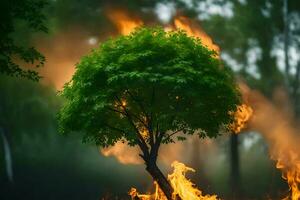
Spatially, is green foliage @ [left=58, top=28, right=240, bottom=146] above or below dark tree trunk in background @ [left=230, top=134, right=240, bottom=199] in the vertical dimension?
below

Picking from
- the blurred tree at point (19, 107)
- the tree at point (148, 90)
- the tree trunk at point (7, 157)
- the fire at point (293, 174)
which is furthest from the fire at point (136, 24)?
the tree trunk at point (7, 157)

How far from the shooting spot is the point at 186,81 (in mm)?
17234

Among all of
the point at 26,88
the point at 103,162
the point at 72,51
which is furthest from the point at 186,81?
the point at 103,162

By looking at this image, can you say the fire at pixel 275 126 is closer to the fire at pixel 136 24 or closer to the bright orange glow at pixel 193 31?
the fire at pixel 136 24

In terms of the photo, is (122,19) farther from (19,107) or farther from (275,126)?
(275,126)

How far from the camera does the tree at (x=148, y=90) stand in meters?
17.7

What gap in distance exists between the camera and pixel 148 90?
1878 cm

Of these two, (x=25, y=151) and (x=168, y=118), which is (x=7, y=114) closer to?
(x=25, y=151)

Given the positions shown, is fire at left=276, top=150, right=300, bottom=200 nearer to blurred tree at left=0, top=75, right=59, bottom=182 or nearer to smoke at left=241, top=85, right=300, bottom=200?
smoke at left=241, top=85, right=300, bottom=200

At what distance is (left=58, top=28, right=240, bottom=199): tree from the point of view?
17.7 metres

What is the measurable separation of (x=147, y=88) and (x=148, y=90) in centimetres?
13

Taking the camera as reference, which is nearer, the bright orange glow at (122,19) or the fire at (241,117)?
the fire at (241,117)

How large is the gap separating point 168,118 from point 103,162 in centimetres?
4324

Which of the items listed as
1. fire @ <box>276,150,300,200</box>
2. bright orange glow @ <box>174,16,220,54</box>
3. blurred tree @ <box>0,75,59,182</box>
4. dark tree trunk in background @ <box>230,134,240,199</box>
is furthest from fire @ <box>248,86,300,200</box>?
blurred tree @ <box>0,75,59,182</box>
